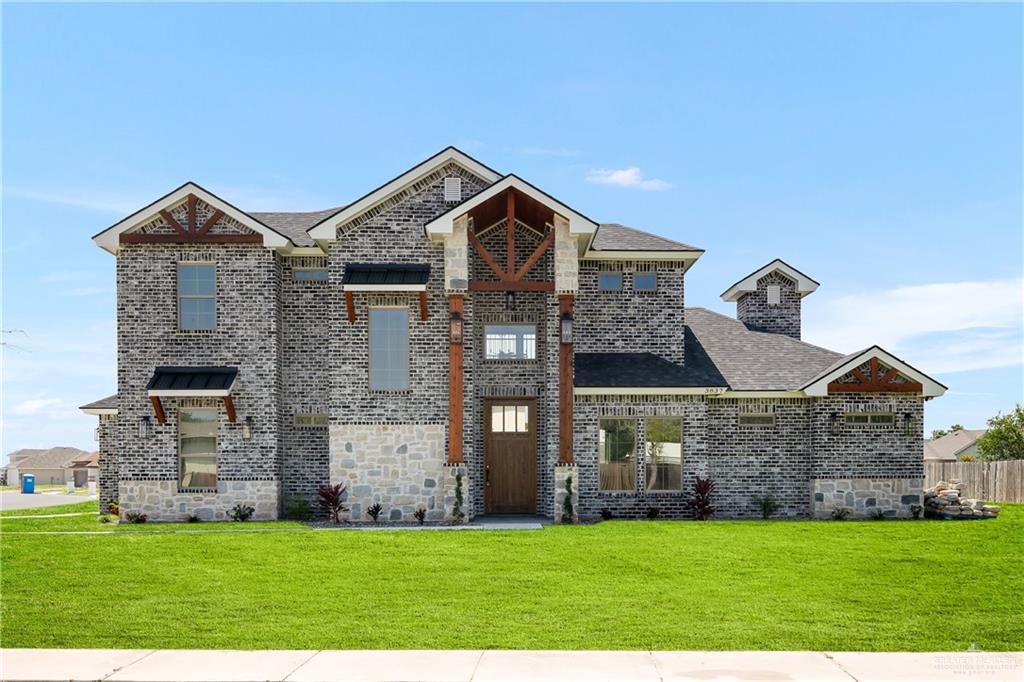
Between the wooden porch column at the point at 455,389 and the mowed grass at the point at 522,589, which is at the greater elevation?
the wooden porch column at the point at 455,389

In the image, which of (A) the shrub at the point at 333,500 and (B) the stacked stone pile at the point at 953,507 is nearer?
(A) the shrub at the point at 333,500

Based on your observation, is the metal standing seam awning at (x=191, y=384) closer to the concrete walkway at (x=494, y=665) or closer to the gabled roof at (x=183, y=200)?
the gabled roof at (x=183, y=200)

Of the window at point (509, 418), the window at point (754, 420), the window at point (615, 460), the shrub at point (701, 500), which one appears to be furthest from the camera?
the window at point (754, 420)

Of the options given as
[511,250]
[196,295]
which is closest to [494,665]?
[511,250]

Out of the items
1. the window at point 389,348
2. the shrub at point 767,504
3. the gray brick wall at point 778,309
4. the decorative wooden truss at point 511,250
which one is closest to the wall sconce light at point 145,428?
the window at point 389,348

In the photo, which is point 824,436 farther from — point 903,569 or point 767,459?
point 903,569

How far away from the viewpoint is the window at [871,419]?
76.5 ft

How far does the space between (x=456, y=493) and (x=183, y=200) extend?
969cm

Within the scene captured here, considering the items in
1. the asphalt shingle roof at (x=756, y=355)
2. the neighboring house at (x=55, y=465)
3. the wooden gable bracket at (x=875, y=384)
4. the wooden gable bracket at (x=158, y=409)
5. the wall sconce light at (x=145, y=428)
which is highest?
the asphalt shingle roof at (x=756, y=355)

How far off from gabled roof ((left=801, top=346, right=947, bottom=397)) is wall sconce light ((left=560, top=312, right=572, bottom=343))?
6.00 m

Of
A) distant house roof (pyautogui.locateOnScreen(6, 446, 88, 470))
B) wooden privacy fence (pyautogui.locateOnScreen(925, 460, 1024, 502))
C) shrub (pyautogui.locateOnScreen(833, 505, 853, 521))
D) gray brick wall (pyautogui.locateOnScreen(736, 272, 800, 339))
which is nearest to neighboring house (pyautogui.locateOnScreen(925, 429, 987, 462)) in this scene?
wooden privacy fence (pyautogui.locateOnScreen(925, 460, 1024, 502))

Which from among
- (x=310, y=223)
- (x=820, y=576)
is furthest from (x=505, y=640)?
(x=310, y=223)

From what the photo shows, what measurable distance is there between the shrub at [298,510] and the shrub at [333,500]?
129cm

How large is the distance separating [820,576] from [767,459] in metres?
9.64
